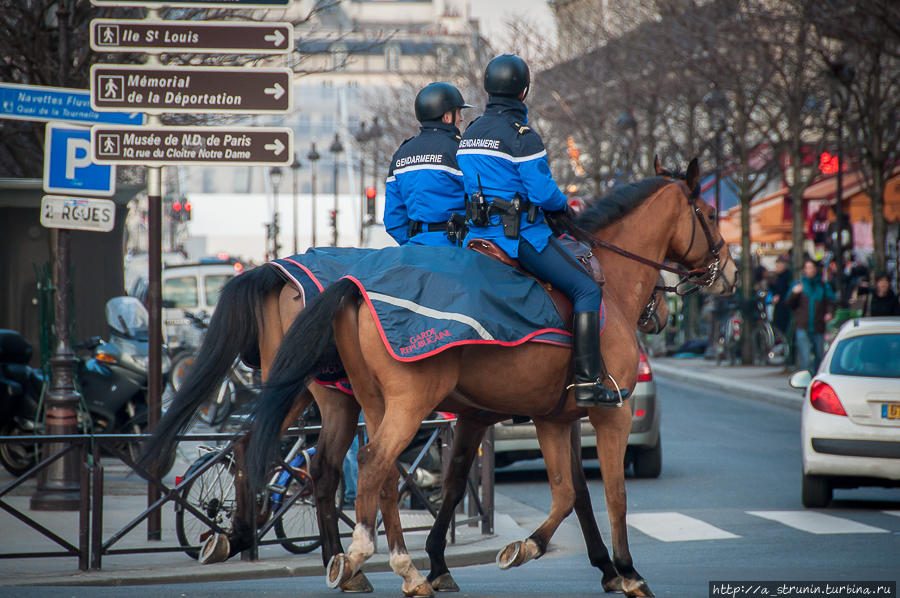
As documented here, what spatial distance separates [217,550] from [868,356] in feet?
20.8

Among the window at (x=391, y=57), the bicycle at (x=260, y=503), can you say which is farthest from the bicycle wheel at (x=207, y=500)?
the window at (x=391, y=57)

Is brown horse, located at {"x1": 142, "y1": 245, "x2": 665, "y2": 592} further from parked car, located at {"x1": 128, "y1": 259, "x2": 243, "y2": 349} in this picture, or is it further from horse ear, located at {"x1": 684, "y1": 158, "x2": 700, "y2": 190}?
parked car, located at {"x1": 128, "y1": 259, "x2": 243, "y2": 349}

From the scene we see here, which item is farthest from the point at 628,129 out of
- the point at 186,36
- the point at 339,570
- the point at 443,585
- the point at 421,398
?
the point at 339,570

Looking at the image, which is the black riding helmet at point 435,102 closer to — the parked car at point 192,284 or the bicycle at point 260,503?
the bicycle at point 260,503

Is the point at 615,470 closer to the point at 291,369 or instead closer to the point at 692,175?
the point at 291,369

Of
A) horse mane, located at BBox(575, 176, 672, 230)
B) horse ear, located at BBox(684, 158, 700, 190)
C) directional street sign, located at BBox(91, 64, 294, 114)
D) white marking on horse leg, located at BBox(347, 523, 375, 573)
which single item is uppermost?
directional street sign, located at BBox(91, 64, 294, 114)

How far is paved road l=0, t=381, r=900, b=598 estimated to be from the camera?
725 centimetres

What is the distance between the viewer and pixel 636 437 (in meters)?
12.9

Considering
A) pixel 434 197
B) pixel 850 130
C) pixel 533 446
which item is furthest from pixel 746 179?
pixel 434 197

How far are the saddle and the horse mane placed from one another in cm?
42

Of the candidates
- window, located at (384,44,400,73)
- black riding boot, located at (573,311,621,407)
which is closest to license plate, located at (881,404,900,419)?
black riding boot, located at (573,311,621,407)

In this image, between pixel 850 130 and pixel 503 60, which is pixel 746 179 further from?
pixel 503 60

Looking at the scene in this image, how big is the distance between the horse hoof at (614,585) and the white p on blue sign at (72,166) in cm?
563

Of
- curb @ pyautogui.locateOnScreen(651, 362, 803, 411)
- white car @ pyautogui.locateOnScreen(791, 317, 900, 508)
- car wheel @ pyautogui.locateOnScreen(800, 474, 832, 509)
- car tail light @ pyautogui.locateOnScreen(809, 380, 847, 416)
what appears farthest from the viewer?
curb @ pyautogui.locateOnScreen(651, 362, 803, 411)
